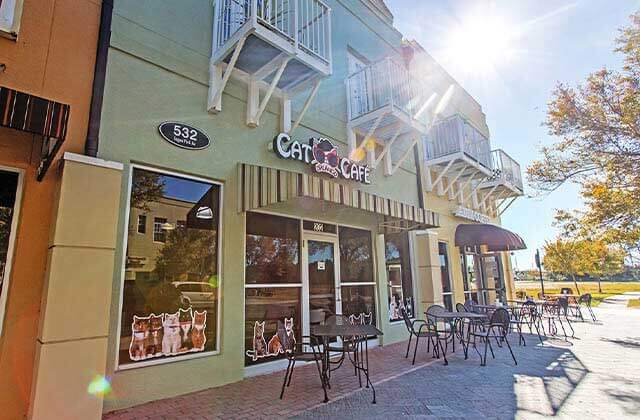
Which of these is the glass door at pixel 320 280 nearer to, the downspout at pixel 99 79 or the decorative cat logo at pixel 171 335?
the decorative cat logo at pixel 171 335

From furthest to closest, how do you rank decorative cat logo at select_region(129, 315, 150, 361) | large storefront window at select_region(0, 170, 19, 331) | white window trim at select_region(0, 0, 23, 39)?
decorative cat logo at select_region(129, 315, 150, 361) < white window trim at select_region(0, 0, 23, 39) < large storefront window at select_region(0, 170, 19, 331)

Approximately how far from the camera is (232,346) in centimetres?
519

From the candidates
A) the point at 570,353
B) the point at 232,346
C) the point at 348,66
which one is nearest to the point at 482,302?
the point at 570,353

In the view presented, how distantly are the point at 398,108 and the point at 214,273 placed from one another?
550cm

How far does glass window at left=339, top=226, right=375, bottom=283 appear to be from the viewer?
7.77 metres

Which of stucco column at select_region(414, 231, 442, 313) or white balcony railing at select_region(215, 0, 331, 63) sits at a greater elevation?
white balcony railing at select_region(215, 0, 331, 63)

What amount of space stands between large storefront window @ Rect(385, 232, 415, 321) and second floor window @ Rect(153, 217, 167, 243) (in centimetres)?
574

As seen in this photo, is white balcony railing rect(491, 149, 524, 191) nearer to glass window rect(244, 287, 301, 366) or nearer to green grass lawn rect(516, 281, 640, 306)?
green grass lawn rect(516, 281, 640, 306)

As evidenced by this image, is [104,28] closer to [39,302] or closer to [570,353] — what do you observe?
[39,302]

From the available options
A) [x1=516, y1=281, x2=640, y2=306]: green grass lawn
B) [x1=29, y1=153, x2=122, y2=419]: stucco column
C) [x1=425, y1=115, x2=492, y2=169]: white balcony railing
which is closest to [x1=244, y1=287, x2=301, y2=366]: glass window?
[x1=29, y1=153, x2=122, y2=419]: stucco column

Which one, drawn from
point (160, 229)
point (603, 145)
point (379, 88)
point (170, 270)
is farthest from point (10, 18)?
point (603, 145)

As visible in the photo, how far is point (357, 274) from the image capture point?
8.04 metres

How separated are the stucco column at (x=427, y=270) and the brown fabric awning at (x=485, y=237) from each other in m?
2.04

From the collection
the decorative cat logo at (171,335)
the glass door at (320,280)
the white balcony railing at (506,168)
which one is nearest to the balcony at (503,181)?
the white balcony railing at (506,168)
